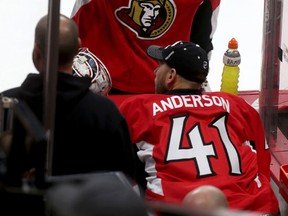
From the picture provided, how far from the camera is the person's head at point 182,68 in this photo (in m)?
2.58

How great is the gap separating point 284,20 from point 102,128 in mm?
1615

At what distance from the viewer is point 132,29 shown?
3.23m

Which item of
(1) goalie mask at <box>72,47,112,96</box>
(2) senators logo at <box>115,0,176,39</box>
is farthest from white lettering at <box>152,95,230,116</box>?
(2) senators logo at <box>115,0,176,39</box>

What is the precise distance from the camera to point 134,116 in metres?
2.48

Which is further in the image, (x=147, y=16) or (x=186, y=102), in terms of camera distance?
(x=147, y=16)

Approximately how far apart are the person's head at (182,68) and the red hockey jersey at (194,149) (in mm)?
68

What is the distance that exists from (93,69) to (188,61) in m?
0.56

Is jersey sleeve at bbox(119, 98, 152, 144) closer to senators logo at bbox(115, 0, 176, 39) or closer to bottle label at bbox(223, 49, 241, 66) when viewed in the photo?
senators logo at bbox(115, 0, 176, 39)

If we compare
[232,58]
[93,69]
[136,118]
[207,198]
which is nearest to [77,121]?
[207,198]

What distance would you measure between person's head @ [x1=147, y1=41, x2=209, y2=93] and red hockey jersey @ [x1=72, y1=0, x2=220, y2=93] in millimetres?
546

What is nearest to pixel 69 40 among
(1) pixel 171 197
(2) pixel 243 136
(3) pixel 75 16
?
(1) pixel 171 197

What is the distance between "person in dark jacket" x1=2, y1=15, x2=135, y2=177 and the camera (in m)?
1.82

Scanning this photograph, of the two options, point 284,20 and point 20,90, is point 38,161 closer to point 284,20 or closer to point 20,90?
point 20,90

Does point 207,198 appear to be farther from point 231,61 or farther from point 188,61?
point 231,61
